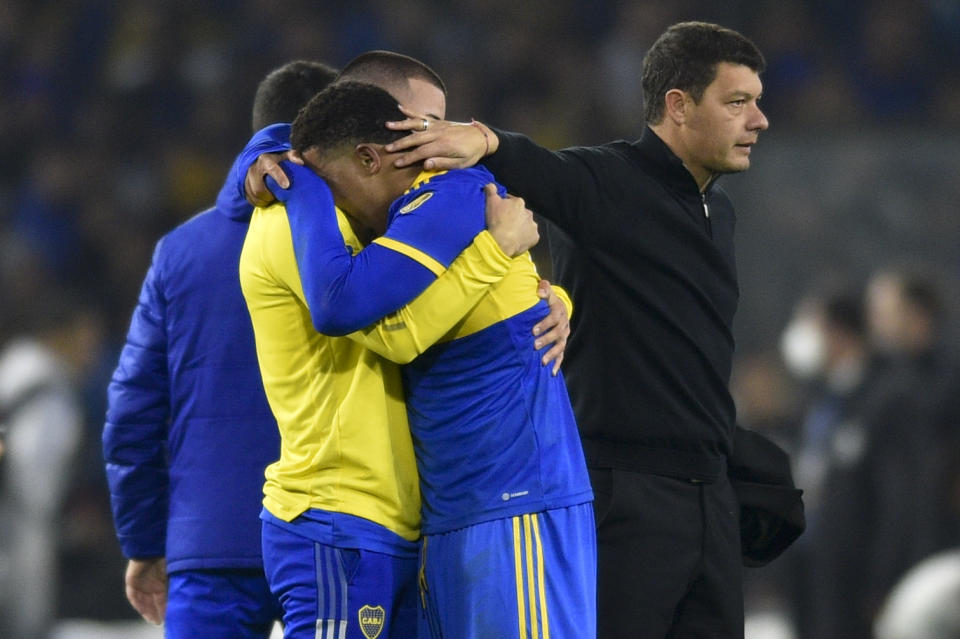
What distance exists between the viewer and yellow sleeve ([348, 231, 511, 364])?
9.33 feet

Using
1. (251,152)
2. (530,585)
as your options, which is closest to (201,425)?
(251,152)

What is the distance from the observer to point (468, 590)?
115 inches

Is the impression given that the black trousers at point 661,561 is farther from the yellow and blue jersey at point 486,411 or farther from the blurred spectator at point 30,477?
the blurred spectator at point 30,477

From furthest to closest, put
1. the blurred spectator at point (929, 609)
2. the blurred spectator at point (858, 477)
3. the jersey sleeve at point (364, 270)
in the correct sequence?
the blurred spectator at point (858, 477) → the blurred spectator at point (929, 609) → the jersey sleeve at point (364, 270)

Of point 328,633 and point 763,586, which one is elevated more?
point 763,586

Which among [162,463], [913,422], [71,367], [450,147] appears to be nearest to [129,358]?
[162,463]

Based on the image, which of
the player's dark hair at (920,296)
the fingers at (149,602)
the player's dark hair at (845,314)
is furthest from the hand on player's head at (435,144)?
the player's dark hair at (845,314)

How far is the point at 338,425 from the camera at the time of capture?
2953mm

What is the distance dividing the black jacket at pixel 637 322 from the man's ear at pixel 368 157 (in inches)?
22.6

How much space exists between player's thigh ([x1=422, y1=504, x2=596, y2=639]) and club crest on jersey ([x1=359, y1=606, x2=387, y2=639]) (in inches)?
4.2

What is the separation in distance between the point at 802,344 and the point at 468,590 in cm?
506

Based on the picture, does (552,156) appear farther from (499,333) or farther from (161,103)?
(161,103)

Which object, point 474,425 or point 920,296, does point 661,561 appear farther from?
point 920,296

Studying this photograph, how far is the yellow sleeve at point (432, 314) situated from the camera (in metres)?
2.84
